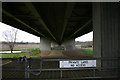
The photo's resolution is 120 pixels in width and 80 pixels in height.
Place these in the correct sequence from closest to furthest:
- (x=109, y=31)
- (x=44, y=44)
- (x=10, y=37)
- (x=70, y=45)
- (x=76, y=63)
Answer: (x=76, y=63) < (x=109, y=31) < (x=10, y=37) < (x=44, y=44) < (x=70, y=45)

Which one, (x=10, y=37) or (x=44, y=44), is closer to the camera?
(x=10, y=37)

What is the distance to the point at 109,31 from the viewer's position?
564 cm

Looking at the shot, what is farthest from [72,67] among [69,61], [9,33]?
[9,33]

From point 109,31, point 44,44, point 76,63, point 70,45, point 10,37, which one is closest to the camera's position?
point 76,63

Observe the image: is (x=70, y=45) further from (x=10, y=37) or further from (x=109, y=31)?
(x=109, y=31)

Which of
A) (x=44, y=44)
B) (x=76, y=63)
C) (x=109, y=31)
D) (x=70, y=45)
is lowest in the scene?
(x=76, y=63)

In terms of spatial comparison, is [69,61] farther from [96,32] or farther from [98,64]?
[96,32]

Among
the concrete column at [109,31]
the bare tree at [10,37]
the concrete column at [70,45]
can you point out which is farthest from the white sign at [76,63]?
the concrete column at [70,45]

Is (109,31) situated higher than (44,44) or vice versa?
(109,31)

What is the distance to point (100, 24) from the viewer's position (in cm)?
564

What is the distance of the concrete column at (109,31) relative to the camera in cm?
557

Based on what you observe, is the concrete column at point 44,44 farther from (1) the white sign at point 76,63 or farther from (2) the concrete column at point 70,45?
(1) the white sign at point 76,63

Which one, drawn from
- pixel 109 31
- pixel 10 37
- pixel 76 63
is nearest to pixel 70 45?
pixel 10 37

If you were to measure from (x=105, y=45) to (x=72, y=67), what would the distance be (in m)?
2.50
